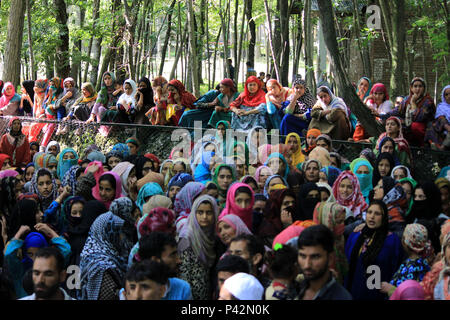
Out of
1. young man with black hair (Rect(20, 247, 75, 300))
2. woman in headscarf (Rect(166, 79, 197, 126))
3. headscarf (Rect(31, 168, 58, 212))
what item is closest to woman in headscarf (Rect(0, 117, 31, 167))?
woman in headscarf (Rect(166, 79, 197, 126))

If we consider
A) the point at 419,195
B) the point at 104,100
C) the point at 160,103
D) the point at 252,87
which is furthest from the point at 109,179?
the point at 104,100

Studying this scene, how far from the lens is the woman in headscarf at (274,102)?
10625 mm

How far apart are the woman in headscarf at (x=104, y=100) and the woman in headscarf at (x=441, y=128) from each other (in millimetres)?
6208

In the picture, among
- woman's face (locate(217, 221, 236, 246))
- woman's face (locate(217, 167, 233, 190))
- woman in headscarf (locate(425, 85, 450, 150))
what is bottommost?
woman's face (locate(217, 221, 236, 246))

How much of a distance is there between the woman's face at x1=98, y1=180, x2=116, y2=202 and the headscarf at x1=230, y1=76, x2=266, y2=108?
4.40m

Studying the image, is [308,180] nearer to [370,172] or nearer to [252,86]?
[370,172]

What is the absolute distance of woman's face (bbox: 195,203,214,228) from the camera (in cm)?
579

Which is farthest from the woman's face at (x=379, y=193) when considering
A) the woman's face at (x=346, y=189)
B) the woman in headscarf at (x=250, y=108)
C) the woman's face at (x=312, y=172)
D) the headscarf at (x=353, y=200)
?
the woman in headscarf at (x=250, y=108)

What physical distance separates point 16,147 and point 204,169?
408cm

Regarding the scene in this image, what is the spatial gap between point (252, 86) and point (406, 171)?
13.0ft

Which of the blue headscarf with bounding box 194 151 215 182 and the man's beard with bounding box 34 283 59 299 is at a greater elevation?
the blue headscarf with bounding box 194 151 215 182

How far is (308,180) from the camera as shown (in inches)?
311

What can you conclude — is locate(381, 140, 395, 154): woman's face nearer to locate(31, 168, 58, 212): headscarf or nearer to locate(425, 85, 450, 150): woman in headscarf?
locate(425, 85, 450, 150): woman in headscarf
